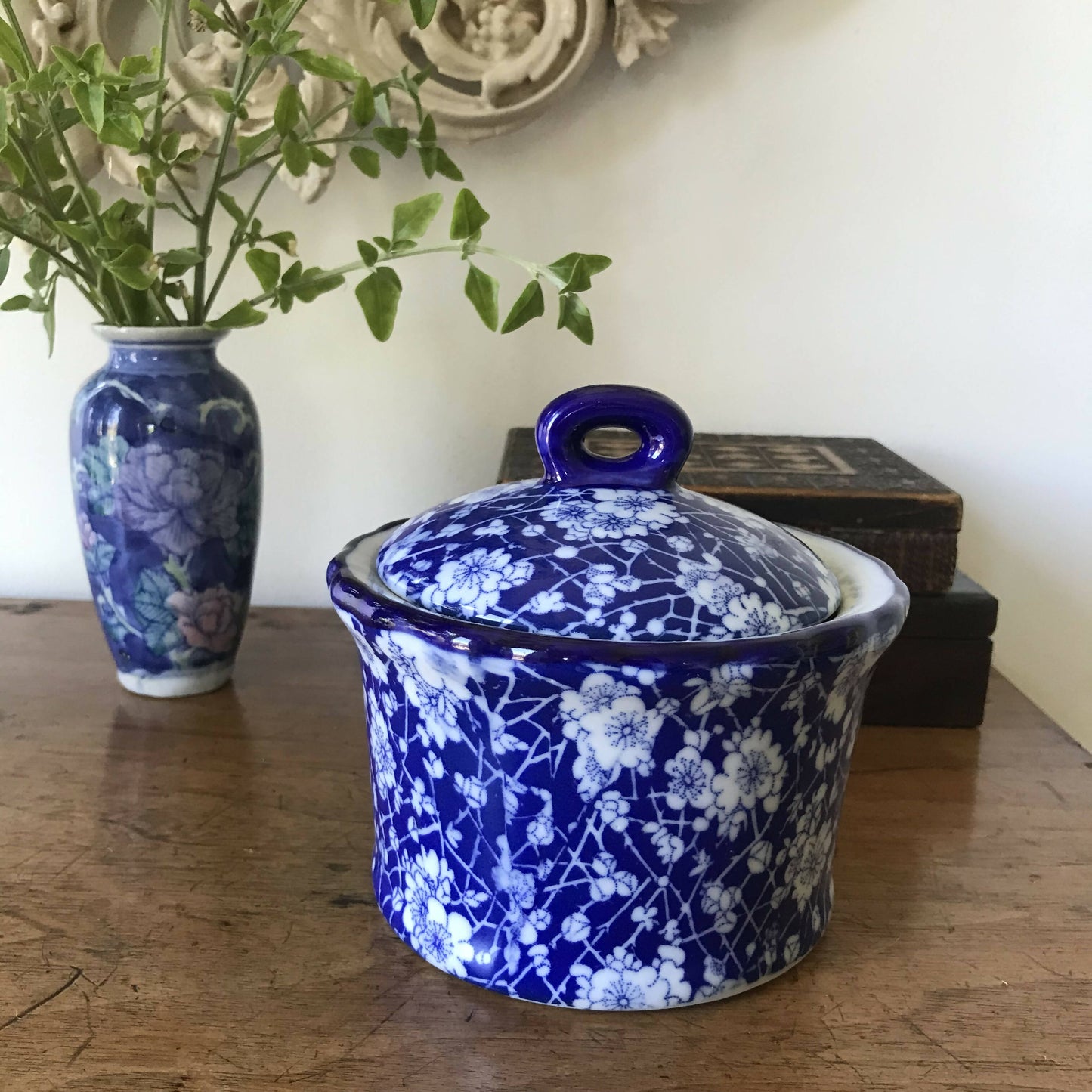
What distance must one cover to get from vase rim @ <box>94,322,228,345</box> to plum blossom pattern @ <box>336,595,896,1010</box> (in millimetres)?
330

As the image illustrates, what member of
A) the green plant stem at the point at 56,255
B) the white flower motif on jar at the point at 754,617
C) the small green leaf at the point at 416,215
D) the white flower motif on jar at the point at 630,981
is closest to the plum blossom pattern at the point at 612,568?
the white flower motif on jar at the point at 754,617

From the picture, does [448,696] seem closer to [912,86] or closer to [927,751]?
[927,751]

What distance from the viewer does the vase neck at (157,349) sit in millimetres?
655

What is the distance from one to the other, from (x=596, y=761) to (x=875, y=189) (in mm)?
616

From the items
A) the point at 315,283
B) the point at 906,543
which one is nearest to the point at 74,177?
the point at 315,283

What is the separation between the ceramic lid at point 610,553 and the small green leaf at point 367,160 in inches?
12.2

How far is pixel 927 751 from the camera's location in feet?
2.18

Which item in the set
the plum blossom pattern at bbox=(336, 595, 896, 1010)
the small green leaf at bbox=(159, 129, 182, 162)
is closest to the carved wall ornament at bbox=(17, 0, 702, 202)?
the small green leaf at bbox=(159, 129, 182, 162)

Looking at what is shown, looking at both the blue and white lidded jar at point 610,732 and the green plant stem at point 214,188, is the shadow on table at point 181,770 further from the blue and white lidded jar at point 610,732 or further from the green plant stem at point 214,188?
the green plant stem at point 214,188

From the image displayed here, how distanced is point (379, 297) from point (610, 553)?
30 centimetres

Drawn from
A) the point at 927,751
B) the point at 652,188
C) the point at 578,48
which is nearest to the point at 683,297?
the point at 652,188

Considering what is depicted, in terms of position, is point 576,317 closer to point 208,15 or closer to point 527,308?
→ point 527,308

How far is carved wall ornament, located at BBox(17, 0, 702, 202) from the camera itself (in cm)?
75

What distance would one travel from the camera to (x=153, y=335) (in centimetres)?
65
